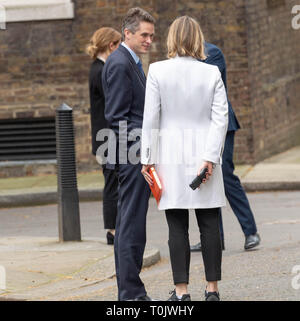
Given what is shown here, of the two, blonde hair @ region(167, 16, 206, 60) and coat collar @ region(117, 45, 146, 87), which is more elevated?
blonde hair @ region(167, 16, 206, 60)

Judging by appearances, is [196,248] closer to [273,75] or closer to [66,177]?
[66,177]

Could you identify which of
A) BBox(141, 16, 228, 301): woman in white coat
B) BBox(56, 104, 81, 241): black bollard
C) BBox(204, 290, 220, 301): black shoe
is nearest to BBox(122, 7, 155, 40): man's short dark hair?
BBox(141, 16, 228, 301): woman in white coat

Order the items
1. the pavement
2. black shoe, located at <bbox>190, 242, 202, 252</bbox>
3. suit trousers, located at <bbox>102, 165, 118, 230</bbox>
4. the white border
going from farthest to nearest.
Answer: the white border → suit trousers, located at <bbox>102, 165, 118, 230</bbox> → black shoe, located at <bbox>190, 242, 202, 252</bbox> → the pavement

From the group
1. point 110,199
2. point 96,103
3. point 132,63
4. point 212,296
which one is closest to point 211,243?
point 212,296

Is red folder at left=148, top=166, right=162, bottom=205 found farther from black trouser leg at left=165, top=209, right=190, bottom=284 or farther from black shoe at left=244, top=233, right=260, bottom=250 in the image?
black shoe at left=244, top=233, right=260, bottom=250

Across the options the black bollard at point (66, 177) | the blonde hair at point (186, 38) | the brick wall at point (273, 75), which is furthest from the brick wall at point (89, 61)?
the blonde hair at point (186, 38)

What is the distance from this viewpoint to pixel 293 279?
716 cm

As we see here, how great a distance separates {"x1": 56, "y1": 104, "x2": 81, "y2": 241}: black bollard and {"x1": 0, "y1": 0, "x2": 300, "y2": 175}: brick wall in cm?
577

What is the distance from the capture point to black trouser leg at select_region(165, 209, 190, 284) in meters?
6.51

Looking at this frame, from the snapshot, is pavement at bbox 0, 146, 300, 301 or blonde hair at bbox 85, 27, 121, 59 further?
blonde hair at bbox 85, 27, 121, 59

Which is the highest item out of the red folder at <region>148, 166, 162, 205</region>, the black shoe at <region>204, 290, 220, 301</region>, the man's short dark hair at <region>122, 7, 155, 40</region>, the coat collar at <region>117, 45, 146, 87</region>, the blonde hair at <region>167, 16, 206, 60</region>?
the man's short dark hair at <region>122, 7, 155, 40</region>

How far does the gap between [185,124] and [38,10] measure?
970 cm

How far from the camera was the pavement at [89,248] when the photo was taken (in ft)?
25.0
